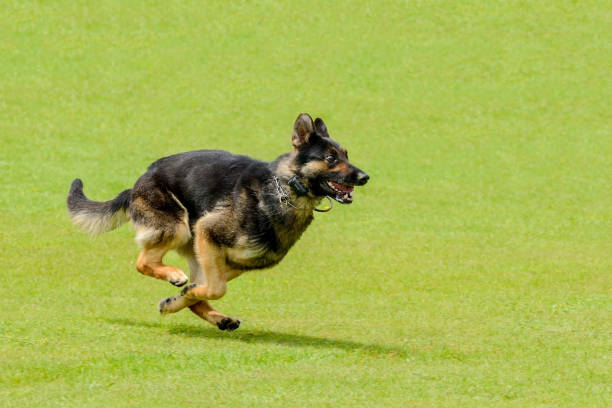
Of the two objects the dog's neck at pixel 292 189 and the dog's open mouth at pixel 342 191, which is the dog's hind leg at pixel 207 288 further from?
the dog's open mouth at pixel 342 191

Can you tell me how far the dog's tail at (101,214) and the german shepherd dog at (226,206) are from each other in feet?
0.09

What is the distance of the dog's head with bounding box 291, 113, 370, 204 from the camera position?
33.4ft

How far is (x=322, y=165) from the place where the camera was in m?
10.3

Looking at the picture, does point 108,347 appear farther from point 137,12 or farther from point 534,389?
point 137,12

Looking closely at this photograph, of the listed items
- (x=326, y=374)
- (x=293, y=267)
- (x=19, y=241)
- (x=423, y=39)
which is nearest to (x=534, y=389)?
(x=326, y=374)

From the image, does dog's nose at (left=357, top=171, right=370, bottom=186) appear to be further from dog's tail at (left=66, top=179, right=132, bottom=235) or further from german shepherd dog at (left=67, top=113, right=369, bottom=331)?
dog's tail at (left=66, top=179, right=132, bottom=235)

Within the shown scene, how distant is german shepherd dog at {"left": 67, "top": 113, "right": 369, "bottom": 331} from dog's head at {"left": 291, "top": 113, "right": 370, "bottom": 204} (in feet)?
0.04

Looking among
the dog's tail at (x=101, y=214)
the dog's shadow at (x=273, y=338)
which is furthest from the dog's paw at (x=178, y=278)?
the dog's tail at (x=101, y=214)

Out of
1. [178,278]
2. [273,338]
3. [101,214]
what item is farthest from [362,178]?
[101,214]

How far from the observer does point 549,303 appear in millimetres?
13516

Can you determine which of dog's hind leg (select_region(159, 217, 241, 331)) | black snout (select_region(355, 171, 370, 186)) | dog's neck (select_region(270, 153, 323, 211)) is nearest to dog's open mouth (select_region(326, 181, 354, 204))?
black snout (select_region(355, 171, 370, 186))

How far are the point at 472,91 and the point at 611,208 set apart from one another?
9.86 meters

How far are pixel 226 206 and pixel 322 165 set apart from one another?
1.44 meters

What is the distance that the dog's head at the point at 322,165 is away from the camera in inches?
401
